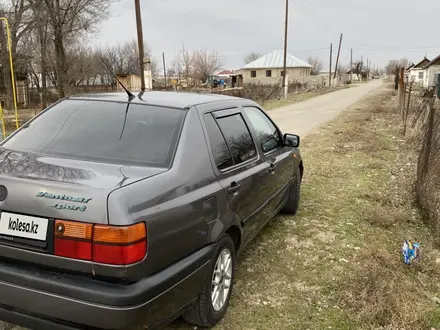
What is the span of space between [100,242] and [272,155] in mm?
2445

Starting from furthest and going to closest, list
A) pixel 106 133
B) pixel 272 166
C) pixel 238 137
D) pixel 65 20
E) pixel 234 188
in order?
pixel 65 20, pixel 272 166, pixel 238 137, pixel 234 188, pixel 106 133

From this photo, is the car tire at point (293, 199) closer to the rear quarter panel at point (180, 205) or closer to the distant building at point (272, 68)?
the rear quarter panel at point (180, 205)

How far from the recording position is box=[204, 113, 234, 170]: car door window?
121 inches

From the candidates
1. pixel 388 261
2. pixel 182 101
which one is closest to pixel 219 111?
pixel 182 101

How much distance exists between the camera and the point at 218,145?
316 centimetres

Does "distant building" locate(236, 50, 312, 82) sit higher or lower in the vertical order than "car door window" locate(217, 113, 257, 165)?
higher

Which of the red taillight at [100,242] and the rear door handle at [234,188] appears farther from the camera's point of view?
the rear door handle at [234,188]

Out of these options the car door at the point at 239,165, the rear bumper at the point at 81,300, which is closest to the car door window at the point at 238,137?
the car door at the point at 239,165

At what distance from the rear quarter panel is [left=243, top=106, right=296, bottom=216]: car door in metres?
1.09

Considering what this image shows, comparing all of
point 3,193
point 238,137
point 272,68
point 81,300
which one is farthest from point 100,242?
point 272,68

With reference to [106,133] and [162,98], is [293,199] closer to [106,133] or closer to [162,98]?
[162,98]

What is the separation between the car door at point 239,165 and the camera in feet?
10.2

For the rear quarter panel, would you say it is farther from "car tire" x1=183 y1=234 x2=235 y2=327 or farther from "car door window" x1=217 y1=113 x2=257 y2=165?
"car door window" x1=217 y1=113 x2=257 y2=165

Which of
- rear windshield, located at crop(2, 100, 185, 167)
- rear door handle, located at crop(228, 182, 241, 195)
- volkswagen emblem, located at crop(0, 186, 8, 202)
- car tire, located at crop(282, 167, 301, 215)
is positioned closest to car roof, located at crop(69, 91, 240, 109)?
rear windshield, located at crop(2, 100, 185, 167)
